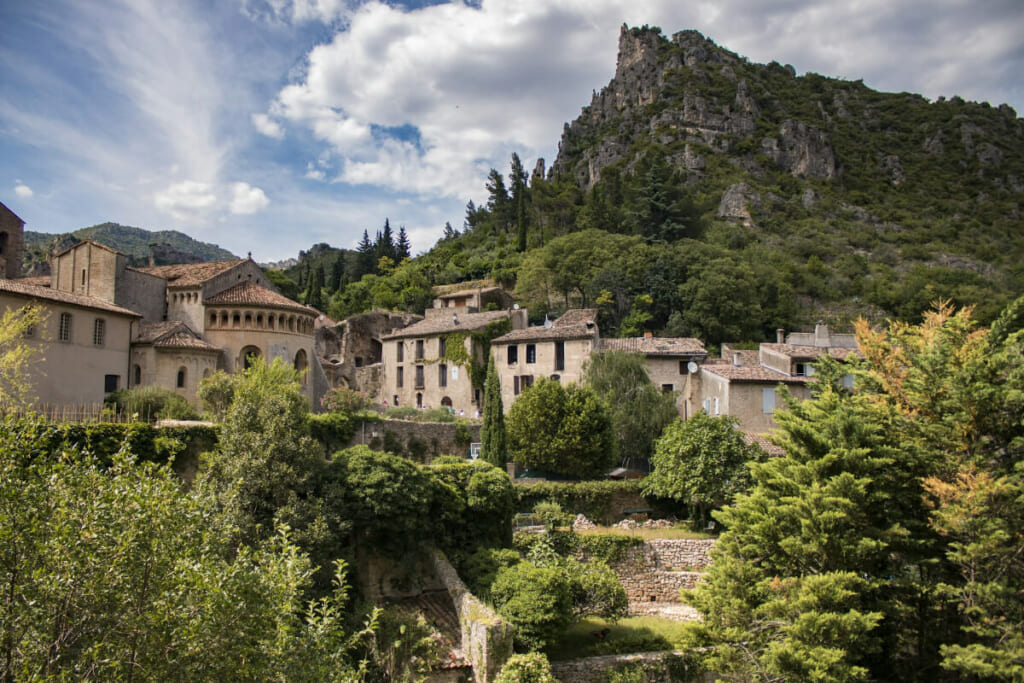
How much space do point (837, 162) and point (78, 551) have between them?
407ft

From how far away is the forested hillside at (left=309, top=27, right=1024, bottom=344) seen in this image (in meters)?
61.0

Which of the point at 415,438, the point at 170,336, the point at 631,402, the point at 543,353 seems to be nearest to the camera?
the point at 170,336

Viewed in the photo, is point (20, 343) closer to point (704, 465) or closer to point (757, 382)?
point (704, 465)

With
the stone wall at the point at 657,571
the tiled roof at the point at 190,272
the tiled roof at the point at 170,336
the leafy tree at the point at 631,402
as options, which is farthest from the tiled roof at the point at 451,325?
the stone wall at the point at 657,571

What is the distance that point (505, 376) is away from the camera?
46219 millimetres

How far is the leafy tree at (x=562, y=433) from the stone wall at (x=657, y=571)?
21.5 feet

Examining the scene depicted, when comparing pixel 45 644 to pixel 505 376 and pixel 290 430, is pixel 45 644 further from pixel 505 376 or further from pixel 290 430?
pixel 505 376

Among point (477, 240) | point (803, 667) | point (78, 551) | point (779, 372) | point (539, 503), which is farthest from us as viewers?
point (477, 240)

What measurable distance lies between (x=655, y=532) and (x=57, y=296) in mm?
28444

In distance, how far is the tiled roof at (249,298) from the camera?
36.9 metres

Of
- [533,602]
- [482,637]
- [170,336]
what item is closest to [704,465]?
[533,602]

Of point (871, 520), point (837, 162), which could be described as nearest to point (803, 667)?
point (871, 520)

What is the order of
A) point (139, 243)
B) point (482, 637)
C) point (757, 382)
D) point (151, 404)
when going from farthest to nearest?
1. point (139, 243)
2. point (757, 382)
3. point (151, 404)
4. point (482, 637)

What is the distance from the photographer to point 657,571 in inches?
1125
